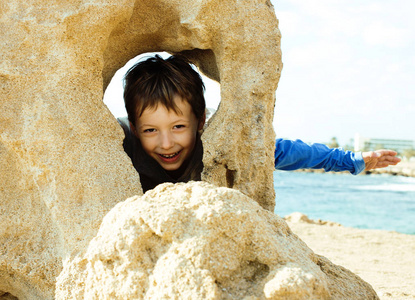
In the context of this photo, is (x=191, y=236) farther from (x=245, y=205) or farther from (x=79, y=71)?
(x=79, y=71)

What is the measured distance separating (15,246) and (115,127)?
0.77m

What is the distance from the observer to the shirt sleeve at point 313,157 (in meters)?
3.36

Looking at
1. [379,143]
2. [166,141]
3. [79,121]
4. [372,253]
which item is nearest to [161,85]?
[166,141]

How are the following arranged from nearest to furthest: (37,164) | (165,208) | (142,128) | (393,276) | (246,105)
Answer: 1. (165,208)
2. (37,164)
3. (246,105)
4. (142,128)
5. (393,276)

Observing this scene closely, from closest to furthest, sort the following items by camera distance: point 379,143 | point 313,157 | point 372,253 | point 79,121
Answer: point 79,121 → point 313,157 → point 372,253 → point 379,143

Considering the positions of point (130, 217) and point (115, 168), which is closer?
point (130, 217)

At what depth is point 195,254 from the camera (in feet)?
4.72

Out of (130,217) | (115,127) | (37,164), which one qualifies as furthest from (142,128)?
(130,217)

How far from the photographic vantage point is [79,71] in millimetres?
2318

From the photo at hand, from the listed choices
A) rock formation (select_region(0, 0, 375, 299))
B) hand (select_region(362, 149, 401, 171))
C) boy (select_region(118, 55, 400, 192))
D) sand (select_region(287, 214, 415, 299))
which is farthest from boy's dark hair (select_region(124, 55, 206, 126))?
sand (select_region(287, 214, 415, 299))

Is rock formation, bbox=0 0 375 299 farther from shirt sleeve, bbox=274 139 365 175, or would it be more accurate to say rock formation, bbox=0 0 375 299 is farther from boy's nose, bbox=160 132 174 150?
shirt sleeve, bbox=274 139 365 175

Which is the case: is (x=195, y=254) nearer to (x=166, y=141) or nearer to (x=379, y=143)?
(x=166, y=141)

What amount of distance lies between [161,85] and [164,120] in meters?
0.25

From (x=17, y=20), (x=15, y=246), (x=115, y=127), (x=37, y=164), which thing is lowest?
(x=15, y=246)
